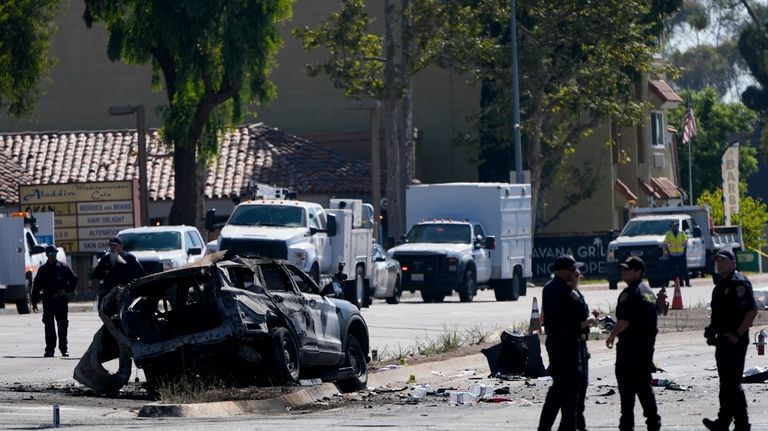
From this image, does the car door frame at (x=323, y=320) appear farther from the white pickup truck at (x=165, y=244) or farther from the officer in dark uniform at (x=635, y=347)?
the white pickup truck at (x=165, y=244)

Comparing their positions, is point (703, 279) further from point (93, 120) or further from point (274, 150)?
point (93, 120)

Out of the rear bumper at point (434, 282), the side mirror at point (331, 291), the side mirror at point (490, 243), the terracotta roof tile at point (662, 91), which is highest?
the terracotta roof tile at point (662, 91)

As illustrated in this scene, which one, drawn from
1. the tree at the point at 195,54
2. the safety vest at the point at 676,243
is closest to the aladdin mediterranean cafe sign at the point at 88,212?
the tree at the point at 195,54

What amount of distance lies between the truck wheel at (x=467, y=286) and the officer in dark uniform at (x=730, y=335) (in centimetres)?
2516

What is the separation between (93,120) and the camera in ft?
213

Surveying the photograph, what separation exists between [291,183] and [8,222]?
20.5m

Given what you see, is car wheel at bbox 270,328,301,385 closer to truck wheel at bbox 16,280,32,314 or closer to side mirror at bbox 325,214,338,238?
side mirror at bbox 325,214,338,238

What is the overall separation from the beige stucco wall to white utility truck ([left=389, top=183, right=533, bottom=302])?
20490 mm

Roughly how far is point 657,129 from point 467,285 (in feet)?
109

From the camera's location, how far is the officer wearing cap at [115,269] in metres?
21.6

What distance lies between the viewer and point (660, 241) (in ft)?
149

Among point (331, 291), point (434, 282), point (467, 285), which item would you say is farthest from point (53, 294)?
point (467, 285)

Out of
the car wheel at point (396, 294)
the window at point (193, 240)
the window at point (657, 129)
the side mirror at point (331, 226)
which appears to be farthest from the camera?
the window at point (657, 129)

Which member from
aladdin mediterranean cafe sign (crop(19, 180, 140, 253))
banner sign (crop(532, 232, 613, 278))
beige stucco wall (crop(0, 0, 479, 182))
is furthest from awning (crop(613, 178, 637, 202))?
aladdin mediterranean cafe sign (crop(19, 180, 140, 253))
